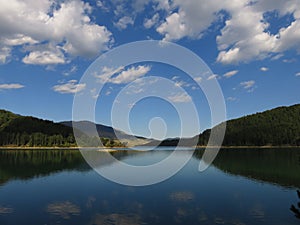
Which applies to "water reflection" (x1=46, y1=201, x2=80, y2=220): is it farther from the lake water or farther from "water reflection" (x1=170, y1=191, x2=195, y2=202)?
"water reflection" (x1=170, y1=191, x2=195, y2=202)

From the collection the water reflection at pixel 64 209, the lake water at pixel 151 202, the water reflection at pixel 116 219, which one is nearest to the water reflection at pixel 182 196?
the lake water at pixel 151 202

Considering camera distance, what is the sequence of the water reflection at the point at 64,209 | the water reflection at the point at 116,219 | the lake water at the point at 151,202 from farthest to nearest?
the water reflection at the point at 64,209, the lake water at the point at 151,202, the water reflection at the point at 116,219

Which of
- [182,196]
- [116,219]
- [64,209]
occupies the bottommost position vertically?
[116,219]

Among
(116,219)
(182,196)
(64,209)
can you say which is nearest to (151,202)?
(182,196)

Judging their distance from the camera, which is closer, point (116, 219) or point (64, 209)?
point (116, 219)

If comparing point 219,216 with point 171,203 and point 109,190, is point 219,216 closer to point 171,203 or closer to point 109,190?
point 171,203

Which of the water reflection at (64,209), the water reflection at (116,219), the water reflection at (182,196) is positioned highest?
the water reflection at (182,196)

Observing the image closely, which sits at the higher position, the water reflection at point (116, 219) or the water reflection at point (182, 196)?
the water reflection at point (182, 196)

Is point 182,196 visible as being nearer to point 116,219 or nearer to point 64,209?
point 116,219

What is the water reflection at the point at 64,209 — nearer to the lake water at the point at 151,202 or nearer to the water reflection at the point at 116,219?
the lake water at the point at 151,202

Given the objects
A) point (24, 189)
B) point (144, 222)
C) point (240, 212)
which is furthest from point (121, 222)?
point (24, 189)

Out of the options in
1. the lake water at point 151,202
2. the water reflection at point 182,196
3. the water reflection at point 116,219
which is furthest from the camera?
the water reflection at point 182,196

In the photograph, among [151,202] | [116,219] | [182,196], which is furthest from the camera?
[182,196]

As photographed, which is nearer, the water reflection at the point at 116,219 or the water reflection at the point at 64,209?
the water reflection at the point at 116,219
